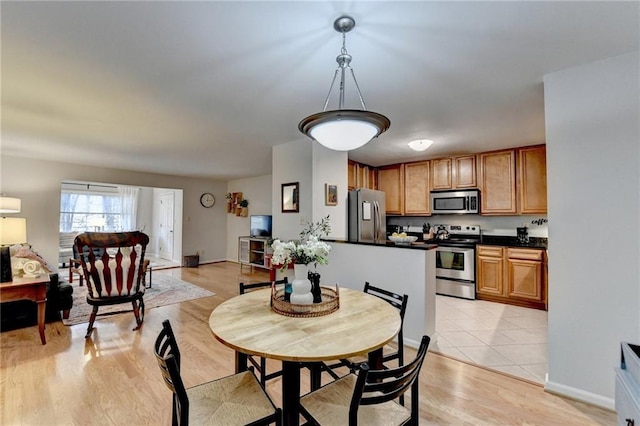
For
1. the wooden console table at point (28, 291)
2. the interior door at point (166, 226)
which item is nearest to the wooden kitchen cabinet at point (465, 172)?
the wooden console table at point (28, 291)

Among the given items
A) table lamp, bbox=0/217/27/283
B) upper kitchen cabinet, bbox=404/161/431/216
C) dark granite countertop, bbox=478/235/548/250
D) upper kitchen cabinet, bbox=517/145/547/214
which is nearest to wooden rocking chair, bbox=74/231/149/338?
table lamp, bbox=0/217/27/283

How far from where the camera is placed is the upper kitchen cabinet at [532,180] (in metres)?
4.00

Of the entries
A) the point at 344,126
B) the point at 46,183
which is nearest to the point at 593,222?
the point at 344,126

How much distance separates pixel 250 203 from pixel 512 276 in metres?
5.88

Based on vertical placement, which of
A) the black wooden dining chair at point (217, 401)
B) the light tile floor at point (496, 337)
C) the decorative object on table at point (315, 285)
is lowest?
the light tile floor at point (496, 337)

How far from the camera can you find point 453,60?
1.94 m

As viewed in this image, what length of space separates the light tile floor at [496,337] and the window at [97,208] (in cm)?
880

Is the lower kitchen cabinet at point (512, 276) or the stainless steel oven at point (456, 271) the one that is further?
the stainless steel oven at point (456, 271)

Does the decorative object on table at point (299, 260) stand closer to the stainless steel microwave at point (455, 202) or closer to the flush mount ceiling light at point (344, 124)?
the flush mount ceiling light at point (344, 124)

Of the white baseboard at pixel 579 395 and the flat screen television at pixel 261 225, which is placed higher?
the flat screen television at pixel 261 225

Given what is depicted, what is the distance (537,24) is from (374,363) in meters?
2.05

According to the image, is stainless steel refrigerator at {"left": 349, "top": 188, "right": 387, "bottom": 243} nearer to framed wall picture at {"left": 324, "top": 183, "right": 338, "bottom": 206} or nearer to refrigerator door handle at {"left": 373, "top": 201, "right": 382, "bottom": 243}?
refrigerator door handle at {"left": 373, "top": 201, "right": 382, "bottom": 243}

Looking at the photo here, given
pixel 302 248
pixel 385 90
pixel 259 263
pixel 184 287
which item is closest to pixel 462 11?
pixel 385 90

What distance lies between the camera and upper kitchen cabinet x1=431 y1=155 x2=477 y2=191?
4570mm
